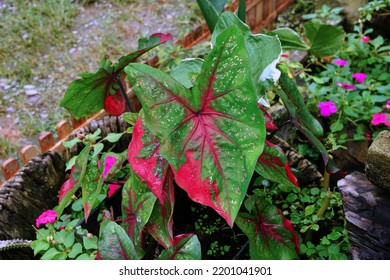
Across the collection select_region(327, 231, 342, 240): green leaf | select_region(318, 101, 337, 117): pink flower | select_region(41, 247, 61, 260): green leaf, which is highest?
select_region(41, 247, 61, 260): green leaf

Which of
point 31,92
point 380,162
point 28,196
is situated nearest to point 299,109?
point 380,162

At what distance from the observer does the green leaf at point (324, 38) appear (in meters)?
1.95

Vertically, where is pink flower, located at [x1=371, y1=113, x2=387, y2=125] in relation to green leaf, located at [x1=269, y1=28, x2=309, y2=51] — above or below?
below

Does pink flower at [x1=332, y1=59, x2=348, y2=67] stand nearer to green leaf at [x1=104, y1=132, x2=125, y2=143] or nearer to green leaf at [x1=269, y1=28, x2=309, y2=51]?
green leaf at [x1=269, y1=28, x2=309, y2=51]

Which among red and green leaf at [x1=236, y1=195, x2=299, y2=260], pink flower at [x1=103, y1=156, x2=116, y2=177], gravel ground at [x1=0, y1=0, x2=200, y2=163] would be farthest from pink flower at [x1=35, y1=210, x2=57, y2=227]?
gravel ground at [x1=0, y1=0, x2=200, y2=163]

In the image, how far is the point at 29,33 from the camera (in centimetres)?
330

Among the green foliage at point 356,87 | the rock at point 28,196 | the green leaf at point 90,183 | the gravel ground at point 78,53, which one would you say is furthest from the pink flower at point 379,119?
the gravel ground at point 78,53

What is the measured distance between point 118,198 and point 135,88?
83 cm

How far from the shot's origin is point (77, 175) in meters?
1.56

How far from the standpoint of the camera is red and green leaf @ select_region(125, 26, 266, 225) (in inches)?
44.5

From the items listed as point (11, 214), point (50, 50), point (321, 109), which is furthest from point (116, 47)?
point (11, 214)

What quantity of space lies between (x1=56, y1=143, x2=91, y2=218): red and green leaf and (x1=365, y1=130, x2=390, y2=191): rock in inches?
31.8

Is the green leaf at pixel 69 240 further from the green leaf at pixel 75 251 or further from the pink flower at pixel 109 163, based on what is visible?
the pink flower at pixel 109 163
